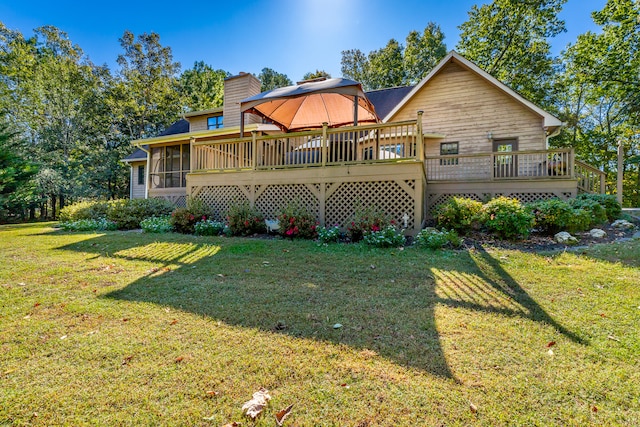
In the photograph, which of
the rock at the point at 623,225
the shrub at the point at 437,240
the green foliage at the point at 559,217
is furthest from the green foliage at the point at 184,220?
the rock at the point at 623,225

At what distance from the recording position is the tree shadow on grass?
2.68m

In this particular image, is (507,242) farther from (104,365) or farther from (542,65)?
(542,65)

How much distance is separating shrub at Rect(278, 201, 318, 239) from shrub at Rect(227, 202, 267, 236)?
82 cm

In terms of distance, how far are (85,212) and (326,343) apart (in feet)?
41.7

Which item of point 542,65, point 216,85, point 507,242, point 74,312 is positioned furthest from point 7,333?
point 216,85

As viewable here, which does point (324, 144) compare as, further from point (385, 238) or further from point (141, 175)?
point (141, 175)

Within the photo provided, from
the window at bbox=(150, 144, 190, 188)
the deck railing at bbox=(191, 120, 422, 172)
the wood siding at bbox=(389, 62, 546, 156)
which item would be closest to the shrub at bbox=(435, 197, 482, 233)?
the deck railing at bbox=(191, 120, 422, 172)

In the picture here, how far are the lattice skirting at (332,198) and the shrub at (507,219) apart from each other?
1639 millimetres

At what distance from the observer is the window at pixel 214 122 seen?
52.9ft

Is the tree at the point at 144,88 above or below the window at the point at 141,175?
above

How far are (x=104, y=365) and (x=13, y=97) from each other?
2950 cm

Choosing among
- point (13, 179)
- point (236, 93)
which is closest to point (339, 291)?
point (236, 93)

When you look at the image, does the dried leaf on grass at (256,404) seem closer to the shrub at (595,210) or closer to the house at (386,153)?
the house at (386,153)

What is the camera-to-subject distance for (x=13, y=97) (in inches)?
835
